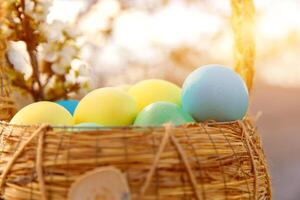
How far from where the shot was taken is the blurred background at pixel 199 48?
5.36ft

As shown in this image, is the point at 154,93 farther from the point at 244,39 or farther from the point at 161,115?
the point at 244,39

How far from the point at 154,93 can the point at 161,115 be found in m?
0.10

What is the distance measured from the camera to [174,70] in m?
1.69

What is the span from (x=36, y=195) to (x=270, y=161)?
3.45 feet

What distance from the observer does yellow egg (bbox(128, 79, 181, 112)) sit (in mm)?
934

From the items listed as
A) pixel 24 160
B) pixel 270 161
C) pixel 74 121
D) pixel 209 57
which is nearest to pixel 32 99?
pixel 74 121

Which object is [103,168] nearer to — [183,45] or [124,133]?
[124,133]

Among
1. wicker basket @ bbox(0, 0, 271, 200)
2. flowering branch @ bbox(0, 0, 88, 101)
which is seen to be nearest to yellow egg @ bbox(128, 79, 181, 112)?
wicker basket @ bbox(0, 0, 271, 200)

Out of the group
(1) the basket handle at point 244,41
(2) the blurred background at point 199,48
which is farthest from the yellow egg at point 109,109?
(2) the blurred background at point 199,48

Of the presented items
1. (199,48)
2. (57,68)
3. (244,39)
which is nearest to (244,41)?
(244,39)

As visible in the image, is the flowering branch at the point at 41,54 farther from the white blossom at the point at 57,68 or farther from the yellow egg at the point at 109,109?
the yellow egg at the point at 109,109

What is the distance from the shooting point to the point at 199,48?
168cm

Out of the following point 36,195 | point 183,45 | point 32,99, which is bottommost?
point 36,195

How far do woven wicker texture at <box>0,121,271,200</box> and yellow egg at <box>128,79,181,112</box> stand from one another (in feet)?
0.51
